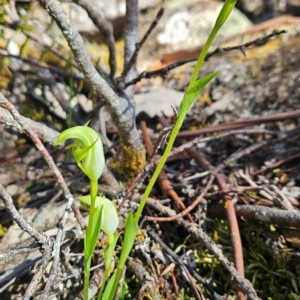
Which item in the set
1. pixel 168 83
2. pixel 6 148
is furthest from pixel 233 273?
pixel 168 83

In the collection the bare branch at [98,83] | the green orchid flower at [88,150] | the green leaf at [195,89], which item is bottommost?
the green orchid flower at [88,150]

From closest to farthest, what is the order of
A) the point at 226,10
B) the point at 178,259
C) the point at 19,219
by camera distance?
the point at 226,10
the point at 19,219
the point at 178,259

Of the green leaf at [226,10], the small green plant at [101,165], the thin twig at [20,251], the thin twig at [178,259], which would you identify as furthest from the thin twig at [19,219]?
the green leaf at [226,10]

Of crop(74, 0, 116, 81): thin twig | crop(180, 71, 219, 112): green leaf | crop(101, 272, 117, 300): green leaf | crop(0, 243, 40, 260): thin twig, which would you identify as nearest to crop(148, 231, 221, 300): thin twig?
crop(101, 272, 117, 300): green leaf

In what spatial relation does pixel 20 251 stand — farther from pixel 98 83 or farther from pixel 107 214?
pixel 98 83

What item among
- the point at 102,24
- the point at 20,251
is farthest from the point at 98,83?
the point at 20,251

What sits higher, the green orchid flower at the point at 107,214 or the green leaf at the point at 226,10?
the green leaf at the point at 226,10

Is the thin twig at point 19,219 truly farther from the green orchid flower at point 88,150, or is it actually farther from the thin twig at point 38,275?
the green orchid flower at point 88,150

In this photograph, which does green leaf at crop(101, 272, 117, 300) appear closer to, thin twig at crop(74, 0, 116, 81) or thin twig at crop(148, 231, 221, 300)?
thin twig at crop(148, 231, 221, 300)
